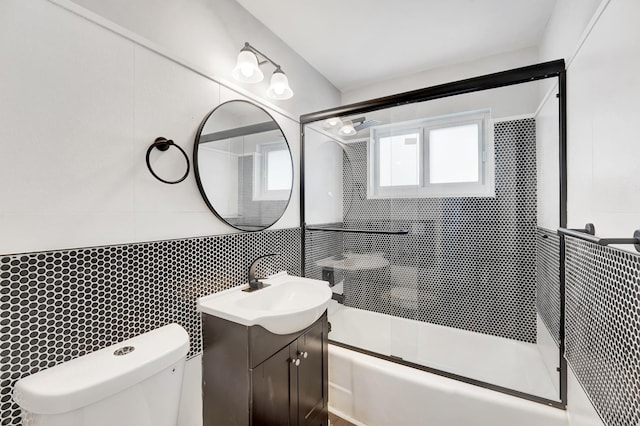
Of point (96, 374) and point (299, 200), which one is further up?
point (299, 200)

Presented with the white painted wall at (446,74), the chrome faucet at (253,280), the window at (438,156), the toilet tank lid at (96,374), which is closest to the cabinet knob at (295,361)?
the chrome faucet at (253,280)

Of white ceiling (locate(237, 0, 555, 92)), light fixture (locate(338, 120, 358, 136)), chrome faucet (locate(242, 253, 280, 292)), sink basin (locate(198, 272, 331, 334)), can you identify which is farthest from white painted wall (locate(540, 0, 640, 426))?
chrome faucet (locate(242, 253, 280, 292))

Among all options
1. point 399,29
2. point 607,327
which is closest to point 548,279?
point 607,327

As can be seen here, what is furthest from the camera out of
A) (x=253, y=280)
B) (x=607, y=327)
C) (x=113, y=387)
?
(x=253, y=280)

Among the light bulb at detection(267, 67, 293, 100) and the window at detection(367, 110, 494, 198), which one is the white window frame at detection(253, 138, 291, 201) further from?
the window at detection(367, 110, 494, 198)

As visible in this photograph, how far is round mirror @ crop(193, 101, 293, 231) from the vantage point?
138 cm

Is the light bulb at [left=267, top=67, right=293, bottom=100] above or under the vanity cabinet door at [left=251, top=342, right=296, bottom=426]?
above

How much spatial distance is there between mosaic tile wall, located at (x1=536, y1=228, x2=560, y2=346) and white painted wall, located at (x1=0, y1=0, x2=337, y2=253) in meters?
1.99

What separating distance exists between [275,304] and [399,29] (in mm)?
2070

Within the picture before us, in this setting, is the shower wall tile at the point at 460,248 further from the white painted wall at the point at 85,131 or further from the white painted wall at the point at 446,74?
the white painted wall at the point at 85,131

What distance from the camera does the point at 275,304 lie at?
156 cm

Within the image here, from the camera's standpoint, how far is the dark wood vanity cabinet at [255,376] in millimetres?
1119

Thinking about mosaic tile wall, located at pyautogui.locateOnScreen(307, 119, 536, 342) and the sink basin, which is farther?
mosaic tile wall, located at pyautogui.locateOnScreen(307, 119, 536, 342)

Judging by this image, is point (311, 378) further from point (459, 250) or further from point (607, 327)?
point (459, 250)
